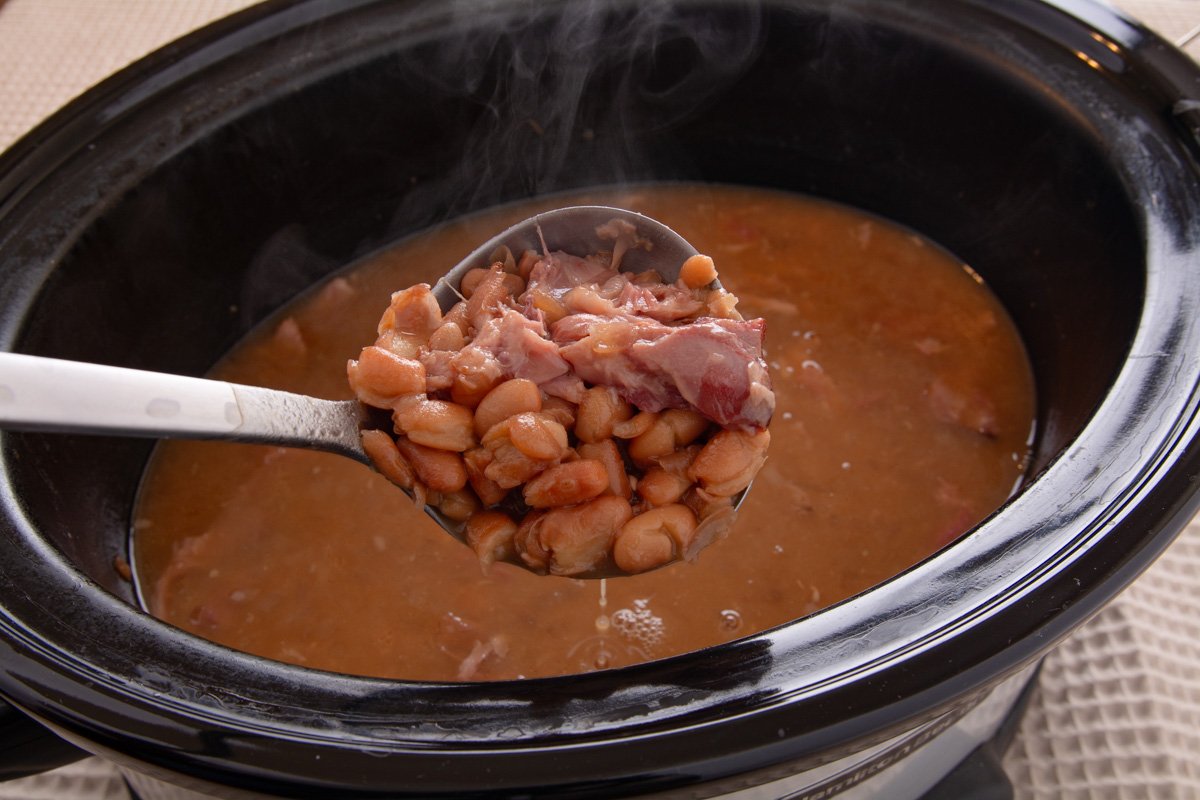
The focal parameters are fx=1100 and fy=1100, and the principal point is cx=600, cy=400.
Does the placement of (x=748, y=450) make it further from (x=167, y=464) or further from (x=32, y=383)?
(x=167, y=464)

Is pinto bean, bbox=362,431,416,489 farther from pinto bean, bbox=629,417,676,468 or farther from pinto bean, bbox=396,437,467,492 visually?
pinto bean, bbox=629,417,676,468

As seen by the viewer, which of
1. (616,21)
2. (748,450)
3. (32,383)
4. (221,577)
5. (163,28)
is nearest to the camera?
(32,383)

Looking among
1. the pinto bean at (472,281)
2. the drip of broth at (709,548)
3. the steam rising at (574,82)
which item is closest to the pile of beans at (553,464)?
the pinto bean at (472,281)

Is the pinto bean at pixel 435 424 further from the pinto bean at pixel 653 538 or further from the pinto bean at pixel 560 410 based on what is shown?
the pinto bean at pixel 653 538

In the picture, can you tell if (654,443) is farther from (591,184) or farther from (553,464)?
(591,184)

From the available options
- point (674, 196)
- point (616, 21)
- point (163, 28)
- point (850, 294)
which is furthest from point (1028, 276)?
point (163, 28)

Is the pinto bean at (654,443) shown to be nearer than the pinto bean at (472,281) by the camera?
Yes

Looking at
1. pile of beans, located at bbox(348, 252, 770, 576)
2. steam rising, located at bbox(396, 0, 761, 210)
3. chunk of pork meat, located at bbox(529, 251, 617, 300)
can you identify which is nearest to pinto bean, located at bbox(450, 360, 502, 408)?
pile of beans, located at bbox(348, 252, 770, 576)
